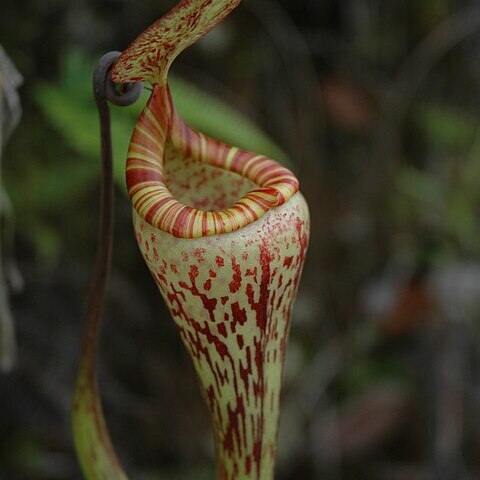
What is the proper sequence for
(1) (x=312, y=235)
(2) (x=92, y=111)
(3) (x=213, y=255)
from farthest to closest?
1. (1) (x=312, y=235)
2. (2) (x=92, y=111)
3. (3) (x=213, y=255)

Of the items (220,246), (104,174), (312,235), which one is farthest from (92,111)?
(312,235)

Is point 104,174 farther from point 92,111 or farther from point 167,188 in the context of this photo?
point 92,111

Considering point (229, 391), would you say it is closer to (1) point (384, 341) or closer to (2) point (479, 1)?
(1) point (384, 341)

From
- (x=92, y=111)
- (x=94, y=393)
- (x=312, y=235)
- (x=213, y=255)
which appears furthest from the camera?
(x=312, y=235)

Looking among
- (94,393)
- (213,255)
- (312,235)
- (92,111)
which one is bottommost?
(312,235)

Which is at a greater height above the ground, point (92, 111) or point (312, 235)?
point (92, 111)

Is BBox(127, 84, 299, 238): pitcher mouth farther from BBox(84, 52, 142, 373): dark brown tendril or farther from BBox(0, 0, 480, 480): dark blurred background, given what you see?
BBox(0, 0, 480, 480): dark blurred background

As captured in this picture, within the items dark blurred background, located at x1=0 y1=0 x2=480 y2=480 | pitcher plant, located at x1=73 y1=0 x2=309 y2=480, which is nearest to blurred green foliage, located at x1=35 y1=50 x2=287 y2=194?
dark blurred background, located at x1=0 y1=0 x2=480 y2=480

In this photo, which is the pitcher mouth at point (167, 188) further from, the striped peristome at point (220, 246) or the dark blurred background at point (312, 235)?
the dark blurred background at point (312, 235)
